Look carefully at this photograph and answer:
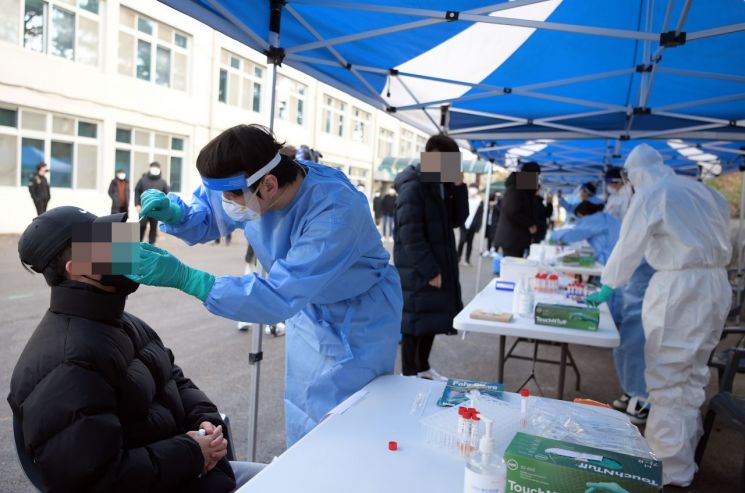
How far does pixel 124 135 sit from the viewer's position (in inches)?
516

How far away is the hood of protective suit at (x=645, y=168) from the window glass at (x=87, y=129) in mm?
12193

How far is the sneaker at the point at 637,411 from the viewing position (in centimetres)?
348

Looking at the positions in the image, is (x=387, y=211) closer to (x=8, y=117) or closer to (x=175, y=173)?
(x=175, y=173)

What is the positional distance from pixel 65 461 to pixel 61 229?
1.75 ft

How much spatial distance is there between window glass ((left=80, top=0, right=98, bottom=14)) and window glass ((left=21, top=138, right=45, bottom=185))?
10.4 feet

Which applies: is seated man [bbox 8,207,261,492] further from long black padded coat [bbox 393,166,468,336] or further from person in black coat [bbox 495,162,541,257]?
person in black coat [bbox 495,162,541,257]

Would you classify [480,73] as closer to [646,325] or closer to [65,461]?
[646,325]

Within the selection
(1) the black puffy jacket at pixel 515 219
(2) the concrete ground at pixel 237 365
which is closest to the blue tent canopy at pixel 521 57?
(1) the black puffy jacket at pixel 515 219

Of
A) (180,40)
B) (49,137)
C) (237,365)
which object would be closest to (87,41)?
(49,137)

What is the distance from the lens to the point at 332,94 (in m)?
22.0

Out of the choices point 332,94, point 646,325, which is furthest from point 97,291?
point 332,94

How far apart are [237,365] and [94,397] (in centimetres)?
295

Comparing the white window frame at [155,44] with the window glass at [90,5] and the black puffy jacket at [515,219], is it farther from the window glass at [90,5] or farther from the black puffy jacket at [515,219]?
the black puffy jacket at [515,219]

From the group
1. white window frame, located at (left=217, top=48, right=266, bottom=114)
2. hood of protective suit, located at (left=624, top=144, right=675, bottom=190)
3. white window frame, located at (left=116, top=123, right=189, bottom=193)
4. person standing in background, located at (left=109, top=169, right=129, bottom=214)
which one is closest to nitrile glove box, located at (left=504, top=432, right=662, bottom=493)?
hood of protective suit, located at (left=624, top=144, right=675, bottom=190)
